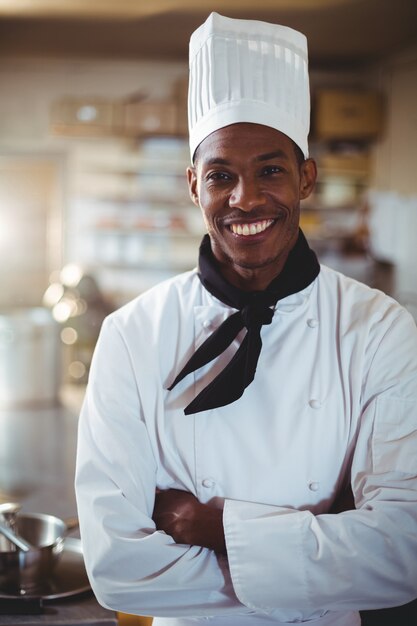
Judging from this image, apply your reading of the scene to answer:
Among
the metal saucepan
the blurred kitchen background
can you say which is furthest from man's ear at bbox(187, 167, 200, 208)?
the blurred kitchen background

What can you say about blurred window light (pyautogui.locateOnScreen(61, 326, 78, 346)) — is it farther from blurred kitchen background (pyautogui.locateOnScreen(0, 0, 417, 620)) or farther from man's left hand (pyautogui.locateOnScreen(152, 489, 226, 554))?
man's left hand (pyautogui.locateOnScreen(152, 489, 226, 554))

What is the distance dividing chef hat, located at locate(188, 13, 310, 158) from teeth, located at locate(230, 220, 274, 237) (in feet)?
0.54

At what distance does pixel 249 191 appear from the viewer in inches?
45.8

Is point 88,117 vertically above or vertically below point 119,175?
above

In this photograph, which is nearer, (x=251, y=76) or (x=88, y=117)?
(x=251, y=76)

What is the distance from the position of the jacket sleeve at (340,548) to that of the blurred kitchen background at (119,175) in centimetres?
422

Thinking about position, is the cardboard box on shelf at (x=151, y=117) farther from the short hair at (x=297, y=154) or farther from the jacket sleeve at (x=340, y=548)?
the jacket sleeve at (x=340, y=548)

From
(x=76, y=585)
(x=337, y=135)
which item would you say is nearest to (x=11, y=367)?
(x=337, y=135)

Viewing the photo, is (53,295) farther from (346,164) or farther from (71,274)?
(346,164)

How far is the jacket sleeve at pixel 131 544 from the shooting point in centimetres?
113

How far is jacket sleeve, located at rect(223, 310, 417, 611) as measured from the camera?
1066 mm

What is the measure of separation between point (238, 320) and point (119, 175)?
5.40 meters

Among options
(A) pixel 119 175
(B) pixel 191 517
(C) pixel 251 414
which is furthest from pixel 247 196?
(A) pixel 119 175

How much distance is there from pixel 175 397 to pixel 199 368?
68 mm
